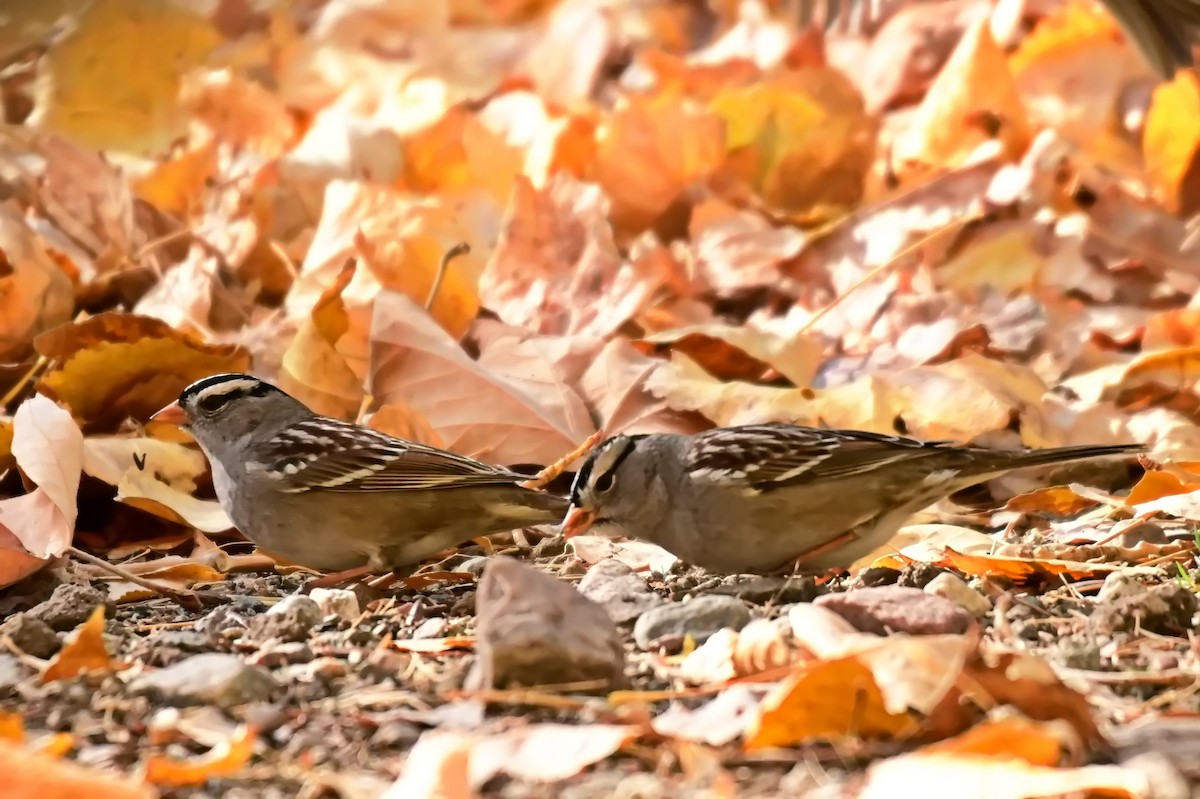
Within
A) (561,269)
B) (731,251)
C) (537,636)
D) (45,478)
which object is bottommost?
(731,251)

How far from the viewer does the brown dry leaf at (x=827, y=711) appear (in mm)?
1422

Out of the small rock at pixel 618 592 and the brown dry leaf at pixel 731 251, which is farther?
the brown dry leaf at pixel 731 251

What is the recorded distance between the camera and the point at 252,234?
415 cm

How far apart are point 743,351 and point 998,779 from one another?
6.63 ft

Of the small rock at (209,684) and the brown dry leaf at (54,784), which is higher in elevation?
the brown dry leaf at (54,784)

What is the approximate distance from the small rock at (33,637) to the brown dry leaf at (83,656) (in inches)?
4.3

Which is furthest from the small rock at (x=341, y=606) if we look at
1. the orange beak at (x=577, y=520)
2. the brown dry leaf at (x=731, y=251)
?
the brown dry leaf at (x=731, y=251)

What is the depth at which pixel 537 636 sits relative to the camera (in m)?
1.66

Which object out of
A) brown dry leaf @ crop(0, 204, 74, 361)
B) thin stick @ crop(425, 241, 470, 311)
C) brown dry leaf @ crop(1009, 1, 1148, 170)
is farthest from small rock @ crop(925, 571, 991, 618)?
brown dry leaf @ crop(1009, 1, 1148, 170)

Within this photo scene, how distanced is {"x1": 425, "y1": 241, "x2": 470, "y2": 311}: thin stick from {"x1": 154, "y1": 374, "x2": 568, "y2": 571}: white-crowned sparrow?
2.31 feet

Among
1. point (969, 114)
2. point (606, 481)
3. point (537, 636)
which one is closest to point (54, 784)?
point (537, 636)

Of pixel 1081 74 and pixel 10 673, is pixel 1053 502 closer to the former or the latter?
pixel 10 673

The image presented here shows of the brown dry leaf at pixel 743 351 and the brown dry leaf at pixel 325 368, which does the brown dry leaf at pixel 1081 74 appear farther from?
the brown dry leaf at pixel 325 368

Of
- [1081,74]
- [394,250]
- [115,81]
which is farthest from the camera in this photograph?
[115,81]
